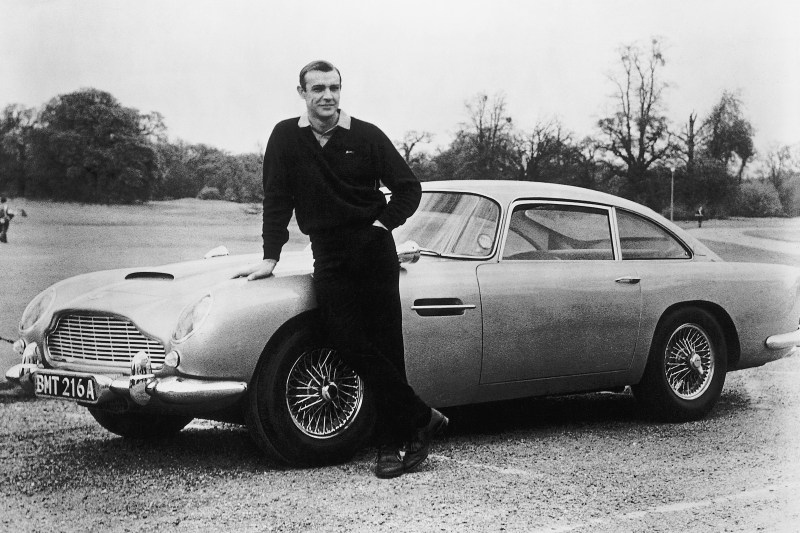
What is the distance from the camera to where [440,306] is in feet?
14.1

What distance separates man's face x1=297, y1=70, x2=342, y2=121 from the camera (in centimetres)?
386

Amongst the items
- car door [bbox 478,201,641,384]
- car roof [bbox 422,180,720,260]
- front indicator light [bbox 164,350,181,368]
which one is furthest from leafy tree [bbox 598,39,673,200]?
front indicator light [bbox 164,350,181,368]

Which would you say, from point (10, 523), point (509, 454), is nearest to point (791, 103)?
point (509, 454)

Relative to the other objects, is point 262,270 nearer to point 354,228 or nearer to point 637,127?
point 354,228

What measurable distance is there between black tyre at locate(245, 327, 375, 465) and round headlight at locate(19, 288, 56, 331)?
3.78 ft

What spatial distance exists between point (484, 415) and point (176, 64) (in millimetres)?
3414

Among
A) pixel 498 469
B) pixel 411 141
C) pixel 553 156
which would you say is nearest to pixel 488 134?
pixel 553 156

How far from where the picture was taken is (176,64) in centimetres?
679

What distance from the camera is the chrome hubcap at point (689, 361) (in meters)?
5.26

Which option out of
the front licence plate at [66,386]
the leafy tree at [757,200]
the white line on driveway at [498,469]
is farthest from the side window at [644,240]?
the leafy tree at [757,200]

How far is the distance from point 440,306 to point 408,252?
11.6 inches

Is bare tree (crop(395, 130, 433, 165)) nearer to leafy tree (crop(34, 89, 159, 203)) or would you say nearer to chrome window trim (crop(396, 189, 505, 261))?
leafy tree (crop(34, 89, 159, 203))

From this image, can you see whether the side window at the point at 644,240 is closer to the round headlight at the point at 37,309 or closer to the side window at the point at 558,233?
the side window at the point at 558,233

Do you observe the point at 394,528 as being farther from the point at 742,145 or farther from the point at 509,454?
the point at 742,145
